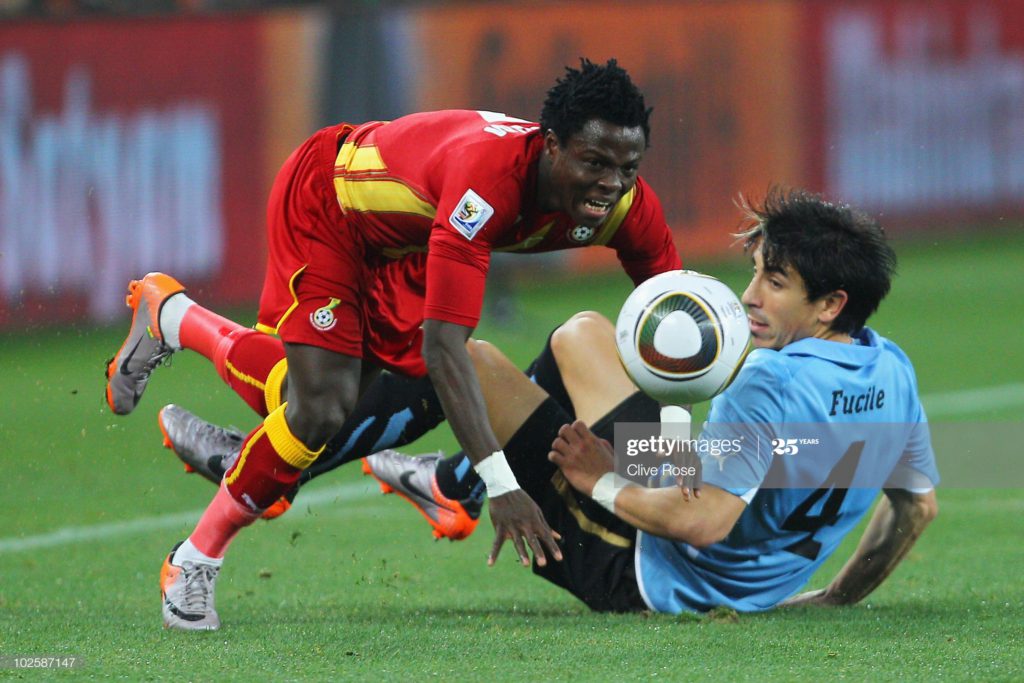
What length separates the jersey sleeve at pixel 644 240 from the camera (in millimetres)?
4664

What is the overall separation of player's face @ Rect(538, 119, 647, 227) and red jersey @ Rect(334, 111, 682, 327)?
0.07 m

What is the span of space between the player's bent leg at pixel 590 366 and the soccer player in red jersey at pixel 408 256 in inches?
10.3

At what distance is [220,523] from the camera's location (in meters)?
4.54

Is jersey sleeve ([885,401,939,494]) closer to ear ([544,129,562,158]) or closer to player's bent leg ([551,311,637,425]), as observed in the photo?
player's bent leg ([551,311,637,425])

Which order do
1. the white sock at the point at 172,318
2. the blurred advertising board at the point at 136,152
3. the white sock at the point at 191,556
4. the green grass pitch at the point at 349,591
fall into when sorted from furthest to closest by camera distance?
1. the blurred advertising board at the point at 136,152
2. the white sock at the point at 172,318
3. the white sock at the point at 191,556
4. the green grass pitch at the point at 349,591

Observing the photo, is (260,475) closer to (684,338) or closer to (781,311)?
(684,338)

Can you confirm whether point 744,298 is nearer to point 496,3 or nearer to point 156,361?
point 156,361

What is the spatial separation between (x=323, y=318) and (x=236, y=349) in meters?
0.71

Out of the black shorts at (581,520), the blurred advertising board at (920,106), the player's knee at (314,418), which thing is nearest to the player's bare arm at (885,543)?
the black shorts at (581,520)

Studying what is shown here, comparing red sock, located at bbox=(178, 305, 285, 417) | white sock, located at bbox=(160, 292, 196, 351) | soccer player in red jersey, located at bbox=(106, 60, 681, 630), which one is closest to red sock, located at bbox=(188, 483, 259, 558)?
soccer player in red jersey, located at bbox=(106, 60, 681, 630)

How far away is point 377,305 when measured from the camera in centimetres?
499

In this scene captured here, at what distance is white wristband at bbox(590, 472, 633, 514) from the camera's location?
4258 mm

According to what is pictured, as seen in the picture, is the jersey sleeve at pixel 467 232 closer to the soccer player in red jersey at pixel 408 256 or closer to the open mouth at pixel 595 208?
the soccer player in red jersey at pixel 408 256

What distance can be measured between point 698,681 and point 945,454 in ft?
14.8
